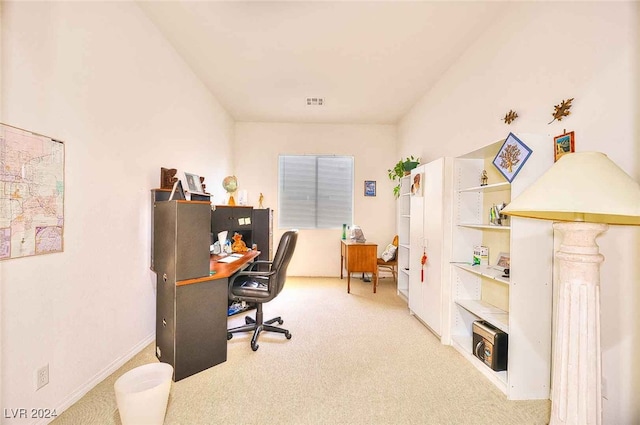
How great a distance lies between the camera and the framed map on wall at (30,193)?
1344 mm

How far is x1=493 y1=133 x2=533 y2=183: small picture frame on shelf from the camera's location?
5.97 ft

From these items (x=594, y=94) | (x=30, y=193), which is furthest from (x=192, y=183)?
(x=594, y=94)

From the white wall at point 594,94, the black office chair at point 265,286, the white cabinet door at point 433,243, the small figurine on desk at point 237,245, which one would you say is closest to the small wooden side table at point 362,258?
the white cabinet door at point 433,243

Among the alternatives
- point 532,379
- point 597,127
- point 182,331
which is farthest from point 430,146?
point 182,331

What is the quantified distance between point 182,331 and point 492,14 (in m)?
3.61

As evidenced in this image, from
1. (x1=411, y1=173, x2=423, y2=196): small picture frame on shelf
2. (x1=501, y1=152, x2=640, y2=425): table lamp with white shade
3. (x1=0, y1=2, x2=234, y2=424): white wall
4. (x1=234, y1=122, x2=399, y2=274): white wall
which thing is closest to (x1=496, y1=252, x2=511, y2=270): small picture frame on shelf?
(x1=411, y1=173, x2=423, y2=196): small picture frame on shelf

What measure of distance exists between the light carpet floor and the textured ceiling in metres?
2.96

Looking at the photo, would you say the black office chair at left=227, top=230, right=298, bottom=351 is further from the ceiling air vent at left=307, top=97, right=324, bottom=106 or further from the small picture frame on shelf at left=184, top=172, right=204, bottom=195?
the ceiling air vent at left=307, top=97, right=324, bottom=106

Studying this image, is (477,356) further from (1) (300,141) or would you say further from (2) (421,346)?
(1) (300,141)

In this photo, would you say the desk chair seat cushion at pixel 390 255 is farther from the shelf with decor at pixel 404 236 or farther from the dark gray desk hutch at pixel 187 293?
the dark gray desk hutch at pixel 187 293

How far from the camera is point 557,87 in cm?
184

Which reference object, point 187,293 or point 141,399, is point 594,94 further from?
point 141,399

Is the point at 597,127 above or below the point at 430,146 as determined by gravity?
below

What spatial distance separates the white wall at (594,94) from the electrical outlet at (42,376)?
3122 mm
